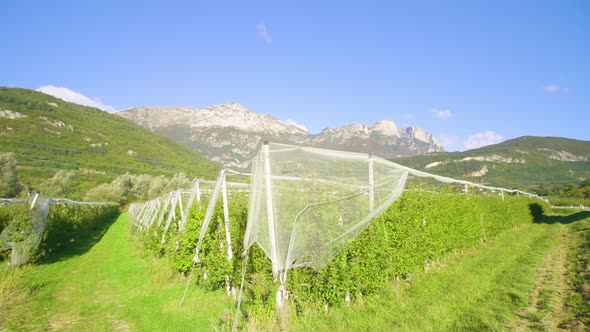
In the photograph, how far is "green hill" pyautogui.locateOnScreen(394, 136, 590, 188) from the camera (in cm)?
9193

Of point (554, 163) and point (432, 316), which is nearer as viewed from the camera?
point (432, 316)

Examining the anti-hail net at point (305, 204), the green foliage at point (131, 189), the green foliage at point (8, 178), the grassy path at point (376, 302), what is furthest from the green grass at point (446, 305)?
the green foliage at point (8, 178)

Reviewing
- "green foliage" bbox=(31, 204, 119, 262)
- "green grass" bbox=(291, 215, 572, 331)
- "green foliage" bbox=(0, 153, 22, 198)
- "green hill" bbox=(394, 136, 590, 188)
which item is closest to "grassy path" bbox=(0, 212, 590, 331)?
"green grass" bbox=(291, 215, 572, 331)

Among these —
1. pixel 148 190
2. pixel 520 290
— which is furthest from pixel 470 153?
pixel 520 290

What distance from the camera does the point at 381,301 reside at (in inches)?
218

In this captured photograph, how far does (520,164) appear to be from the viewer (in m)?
102

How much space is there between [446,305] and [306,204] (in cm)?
304

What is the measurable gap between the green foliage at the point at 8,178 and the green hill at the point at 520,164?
80.3 m

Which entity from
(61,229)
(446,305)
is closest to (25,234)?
(61,229)

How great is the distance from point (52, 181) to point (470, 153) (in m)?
110

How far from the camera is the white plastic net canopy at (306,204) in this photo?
4.16 metres

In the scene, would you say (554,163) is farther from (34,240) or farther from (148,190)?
(34,240)

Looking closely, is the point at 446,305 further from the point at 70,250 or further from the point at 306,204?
the point at 70,250

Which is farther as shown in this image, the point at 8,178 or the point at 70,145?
the point at 70,145
